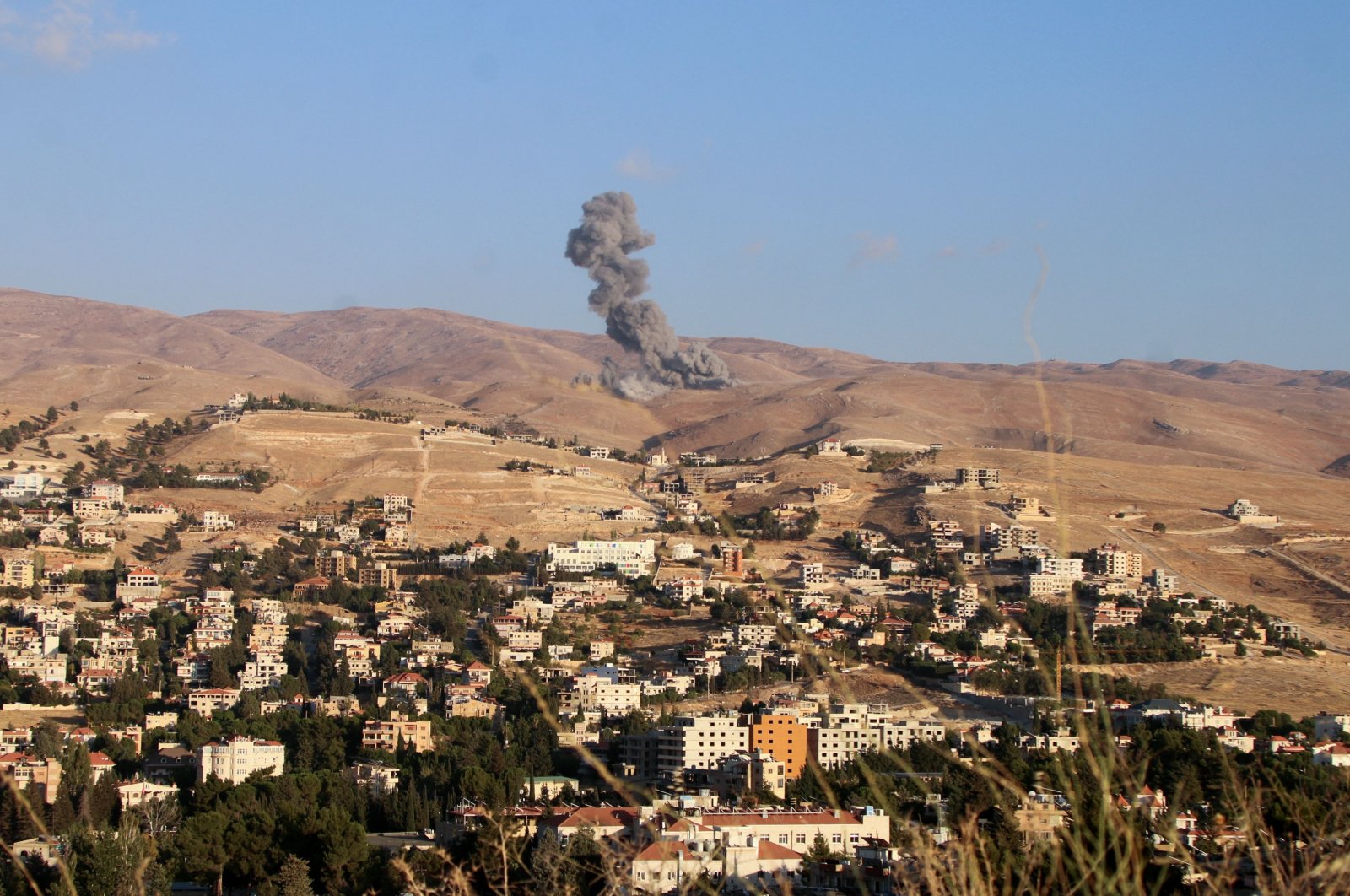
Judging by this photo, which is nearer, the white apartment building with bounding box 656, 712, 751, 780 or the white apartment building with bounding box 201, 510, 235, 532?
the white apartment building with bounding box 656, 712, 751, 780

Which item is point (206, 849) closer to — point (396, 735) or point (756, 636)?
point (396, 735)

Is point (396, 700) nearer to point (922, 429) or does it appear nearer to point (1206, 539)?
point (1206, 539)

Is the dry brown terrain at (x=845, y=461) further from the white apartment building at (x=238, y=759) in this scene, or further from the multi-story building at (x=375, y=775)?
the white apartment building at (x=238, y=759)

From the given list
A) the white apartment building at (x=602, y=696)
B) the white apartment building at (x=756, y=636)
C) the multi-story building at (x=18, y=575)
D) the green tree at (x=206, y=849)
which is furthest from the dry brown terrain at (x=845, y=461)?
the green tree at (x=206, y=849)

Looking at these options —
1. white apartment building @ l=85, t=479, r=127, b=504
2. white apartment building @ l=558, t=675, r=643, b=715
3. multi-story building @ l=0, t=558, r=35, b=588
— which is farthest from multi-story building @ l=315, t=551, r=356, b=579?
white apartment building @ l=558, t=675, r=643, b=715

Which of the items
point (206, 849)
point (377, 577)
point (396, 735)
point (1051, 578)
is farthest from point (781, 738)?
point (377, 577)

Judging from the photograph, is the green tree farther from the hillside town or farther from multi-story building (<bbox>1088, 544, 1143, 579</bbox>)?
multi-story building (<bbox>1088, 544, 1143, 579</bbox>)
